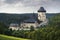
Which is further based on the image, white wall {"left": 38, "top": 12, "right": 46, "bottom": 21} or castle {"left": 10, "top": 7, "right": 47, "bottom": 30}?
white wall {"left": 38, "top": 12, "right": 46, "bottom": 21}

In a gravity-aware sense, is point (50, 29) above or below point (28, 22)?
above

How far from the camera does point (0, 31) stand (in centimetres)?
3931

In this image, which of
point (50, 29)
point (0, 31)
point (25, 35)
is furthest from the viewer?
point (0, 31)

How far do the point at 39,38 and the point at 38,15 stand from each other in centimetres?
5733

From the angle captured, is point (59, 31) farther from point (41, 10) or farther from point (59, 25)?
point (41, 10)

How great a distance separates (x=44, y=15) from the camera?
83438mm

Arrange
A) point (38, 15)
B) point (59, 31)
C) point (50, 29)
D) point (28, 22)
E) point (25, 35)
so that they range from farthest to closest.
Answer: point (38, 15) → point (28, 22) → point (25, 35) → point (50, 29) → point (59, 31)

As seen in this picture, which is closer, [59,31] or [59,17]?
[59,31]

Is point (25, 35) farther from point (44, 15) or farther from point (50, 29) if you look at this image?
point (44, 15)

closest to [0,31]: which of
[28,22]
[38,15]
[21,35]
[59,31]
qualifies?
[21,35]

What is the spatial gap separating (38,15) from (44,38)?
57.6 metres

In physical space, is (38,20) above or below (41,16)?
below

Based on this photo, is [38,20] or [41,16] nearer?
[38,20]

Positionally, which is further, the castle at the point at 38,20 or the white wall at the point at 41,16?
the white wall at the point at 41,16
